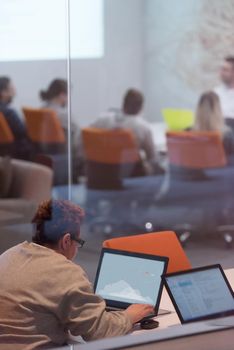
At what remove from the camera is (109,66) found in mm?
10188

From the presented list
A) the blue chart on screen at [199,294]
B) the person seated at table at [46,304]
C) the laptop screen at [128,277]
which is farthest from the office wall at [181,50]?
the person seated at table at [46,304]

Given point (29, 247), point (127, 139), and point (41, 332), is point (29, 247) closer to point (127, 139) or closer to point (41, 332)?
point (41, 332)

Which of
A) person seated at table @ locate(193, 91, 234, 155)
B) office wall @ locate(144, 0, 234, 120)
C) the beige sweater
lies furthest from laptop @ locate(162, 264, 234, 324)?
office wall @ locate(144, 0, 234, 120)

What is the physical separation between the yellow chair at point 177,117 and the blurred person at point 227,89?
0.32 meters

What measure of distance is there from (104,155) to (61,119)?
52 centimetres

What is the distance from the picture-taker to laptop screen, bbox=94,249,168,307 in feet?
15.5

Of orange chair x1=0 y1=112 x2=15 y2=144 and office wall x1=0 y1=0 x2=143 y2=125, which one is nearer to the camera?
orange chair x1=0 y1=112 x2=15 y2=144

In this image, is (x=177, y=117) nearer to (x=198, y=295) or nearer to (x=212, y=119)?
(x=212, y=119)

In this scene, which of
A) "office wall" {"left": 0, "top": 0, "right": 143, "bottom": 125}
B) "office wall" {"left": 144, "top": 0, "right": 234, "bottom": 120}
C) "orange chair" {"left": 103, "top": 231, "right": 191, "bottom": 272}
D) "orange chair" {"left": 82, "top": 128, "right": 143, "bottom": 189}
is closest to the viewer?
"orange chair" {"left": 103, "top": 231, "right": 191, "bottom": 272}

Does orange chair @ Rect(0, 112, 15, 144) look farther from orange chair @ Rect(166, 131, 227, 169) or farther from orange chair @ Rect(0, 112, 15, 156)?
orange chair @ Rect(166, 131, 227, 169)

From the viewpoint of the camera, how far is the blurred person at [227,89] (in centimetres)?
1013

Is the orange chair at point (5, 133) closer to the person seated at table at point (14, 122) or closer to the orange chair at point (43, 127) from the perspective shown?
the person seated at table at point (14, 122)

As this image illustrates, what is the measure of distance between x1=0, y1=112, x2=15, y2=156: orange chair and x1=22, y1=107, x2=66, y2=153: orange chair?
183 millimetres

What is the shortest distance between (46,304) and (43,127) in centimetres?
570
